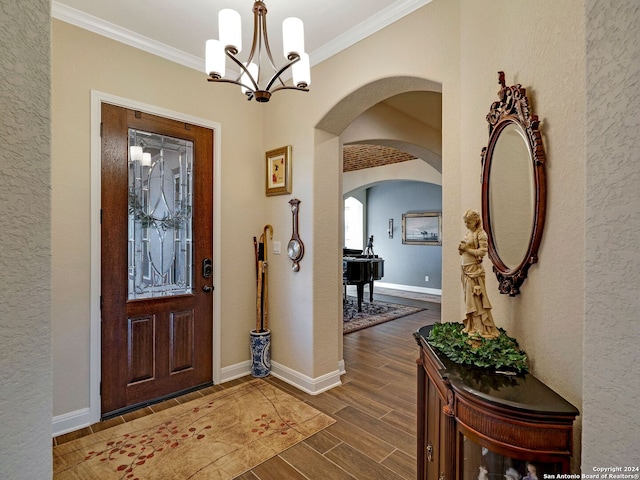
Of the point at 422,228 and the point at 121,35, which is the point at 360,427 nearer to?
the point at 121,35

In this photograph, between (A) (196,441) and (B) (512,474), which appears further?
(A) (196,441)

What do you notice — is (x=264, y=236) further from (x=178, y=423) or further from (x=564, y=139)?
(x=564, y=139)

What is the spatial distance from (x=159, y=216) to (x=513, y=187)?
2637 millimetres

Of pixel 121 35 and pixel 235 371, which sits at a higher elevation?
pixel 121 35

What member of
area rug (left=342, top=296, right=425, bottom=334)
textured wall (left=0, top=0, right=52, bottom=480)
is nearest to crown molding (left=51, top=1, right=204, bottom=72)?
textured wall (left=0, top=0, right=52, bottom=480)

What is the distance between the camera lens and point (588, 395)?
71 centimetres

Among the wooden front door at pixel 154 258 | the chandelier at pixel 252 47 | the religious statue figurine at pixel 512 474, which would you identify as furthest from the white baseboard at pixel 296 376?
the chandelier at pixel 252 47

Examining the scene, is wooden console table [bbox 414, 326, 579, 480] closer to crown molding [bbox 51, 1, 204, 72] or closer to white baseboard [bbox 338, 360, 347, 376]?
white baseboard [bbox 338, 360, 347, 376]

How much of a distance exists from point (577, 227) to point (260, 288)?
2746 mm

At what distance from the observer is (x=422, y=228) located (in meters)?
8.45

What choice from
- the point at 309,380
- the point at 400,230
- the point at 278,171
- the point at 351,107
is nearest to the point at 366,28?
the point at 351,107

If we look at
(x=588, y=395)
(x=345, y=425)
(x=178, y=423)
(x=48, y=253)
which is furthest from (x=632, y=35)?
(x=178, y=423)

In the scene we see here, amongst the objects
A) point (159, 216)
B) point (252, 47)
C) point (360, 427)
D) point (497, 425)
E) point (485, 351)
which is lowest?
point (360, 427)

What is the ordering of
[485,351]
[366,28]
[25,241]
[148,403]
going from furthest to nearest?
[148,403] < [366,28] < [485,351] < [25,241]
